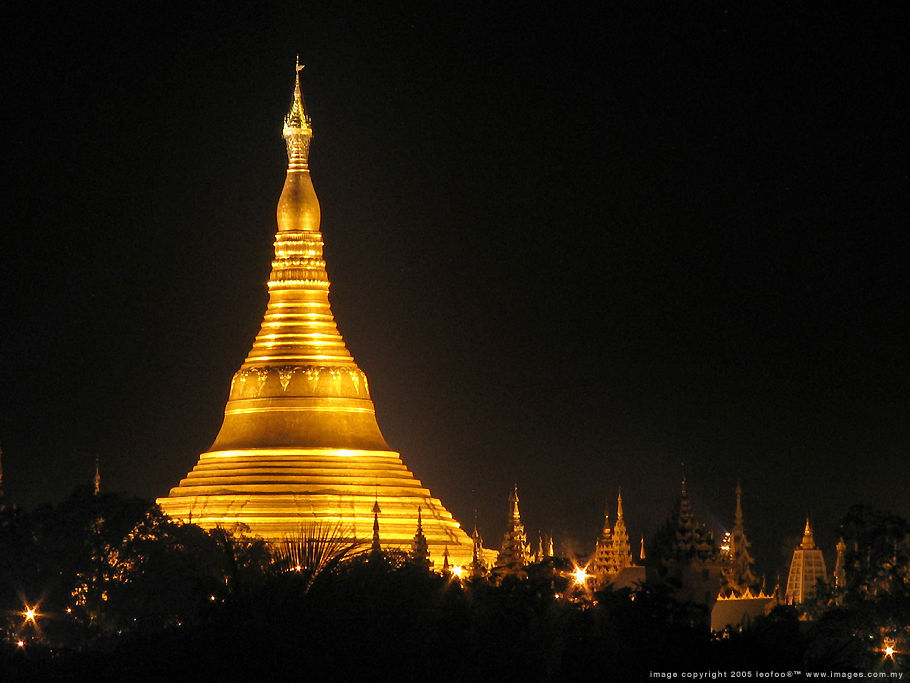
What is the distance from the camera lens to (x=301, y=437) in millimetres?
61188

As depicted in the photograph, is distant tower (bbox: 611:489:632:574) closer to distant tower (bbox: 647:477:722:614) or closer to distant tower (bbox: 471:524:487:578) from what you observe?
distant tower (bbox: 471:524:487:578)

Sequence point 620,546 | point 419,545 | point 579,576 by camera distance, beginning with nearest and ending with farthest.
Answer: point 579,576
point 419,545
point 620,546

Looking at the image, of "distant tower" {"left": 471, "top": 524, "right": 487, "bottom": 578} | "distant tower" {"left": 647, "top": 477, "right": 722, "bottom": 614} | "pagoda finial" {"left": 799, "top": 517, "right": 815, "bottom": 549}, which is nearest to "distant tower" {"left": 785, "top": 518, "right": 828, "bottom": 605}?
"pagoda finial" {"left": 799, "top": 517, "right": 815, "bottom": 549}

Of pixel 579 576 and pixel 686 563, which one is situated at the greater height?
pixel 579 576

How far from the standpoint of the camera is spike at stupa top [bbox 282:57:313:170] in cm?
6203

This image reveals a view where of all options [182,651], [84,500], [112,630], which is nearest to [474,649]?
[182,651]

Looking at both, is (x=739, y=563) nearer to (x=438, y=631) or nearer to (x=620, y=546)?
(x=620, y=546)

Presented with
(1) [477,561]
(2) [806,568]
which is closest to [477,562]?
(1) [477,561]

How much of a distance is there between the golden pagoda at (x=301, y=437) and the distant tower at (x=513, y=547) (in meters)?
1.12

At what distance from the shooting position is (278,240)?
6259cm

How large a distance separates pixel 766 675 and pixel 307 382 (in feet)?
→ 107

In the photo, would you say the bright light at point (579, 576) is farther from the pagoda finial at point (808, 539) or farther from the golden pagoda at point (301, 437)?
the pagoda finial at point (808, 539)

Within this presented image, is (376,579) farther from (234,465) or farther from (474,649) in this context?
(234,465)

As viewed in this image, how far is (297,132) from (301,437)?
6.68 m
